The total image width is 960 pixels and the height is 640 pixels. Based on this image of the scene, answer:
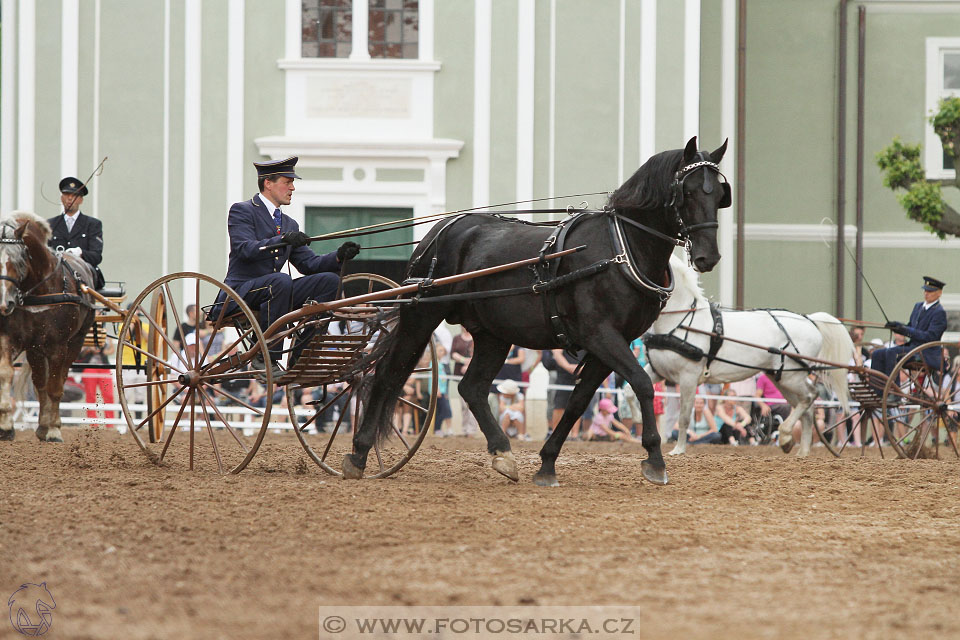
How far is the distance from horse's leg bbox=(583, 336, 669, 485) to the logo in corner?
3849mm

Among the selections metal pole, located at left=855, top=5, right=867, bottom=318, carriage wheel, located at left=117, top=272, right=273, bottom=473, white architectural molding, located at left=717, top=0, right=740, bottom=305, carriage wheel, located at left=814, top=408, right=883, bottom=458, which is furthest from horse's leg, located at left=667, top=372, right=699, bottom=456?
metal pole, located at left=855, top=5, right=867, bottom=318

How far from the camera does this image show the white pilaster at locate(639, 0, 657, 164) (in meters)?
17.4

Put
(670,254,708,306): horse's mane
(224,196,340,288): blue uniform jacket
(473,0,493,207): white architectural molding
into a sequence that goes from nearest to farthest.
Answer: (224,196,340,288): blue uniform jacket → (670,254,708,306): horse's mane → (473,0,493,207): white architectural molding

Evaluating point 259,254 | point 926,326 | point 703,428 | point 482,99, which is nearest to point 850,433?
point 926,326

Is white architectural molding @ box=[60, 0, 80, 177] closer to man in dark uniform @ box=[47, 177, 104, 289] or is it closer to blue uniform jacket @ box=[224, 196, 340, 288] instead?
man in dark uniform @ box=[47, 177, 104, 289]

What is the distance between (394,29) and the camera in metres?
17.6

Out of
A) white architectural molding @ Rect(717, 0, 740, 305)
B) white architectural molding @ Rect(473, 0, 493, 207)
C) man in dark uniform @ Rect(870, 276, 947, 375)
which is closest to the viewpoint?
man in dark uniform @ Rect(870, 276, 947, 375)

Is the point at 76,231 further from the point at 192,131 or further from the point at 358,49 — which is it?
the point at 358,49

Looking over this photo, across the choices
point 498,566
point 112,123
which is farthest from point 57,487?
point 112,123

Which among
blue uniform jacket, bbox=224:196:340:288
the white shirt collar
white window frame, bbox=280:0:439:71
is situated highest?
white window frame, bbox=280:0:439:71

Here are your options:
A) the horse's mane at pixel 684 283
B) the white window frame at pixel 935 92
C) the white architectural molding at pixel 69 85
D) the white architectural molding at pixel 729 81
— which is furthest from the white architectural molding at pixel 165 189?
the white window frame at pixel 935 92

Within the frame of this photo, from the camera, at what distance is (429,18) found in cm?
1742

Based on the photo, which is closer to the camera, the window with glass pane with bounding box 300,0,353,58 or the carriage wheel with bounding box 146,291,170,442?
the carriage wheel with bounding box 146,291,170,442

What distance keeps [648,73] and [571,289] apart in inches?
415
